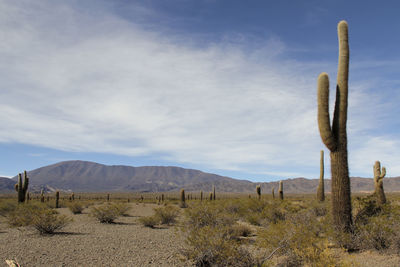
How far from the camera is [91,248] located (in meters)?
11.3

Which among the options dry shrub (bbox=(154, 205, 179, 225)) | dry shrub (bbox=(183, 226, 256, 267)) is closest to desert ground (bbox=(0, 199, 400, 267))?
dry shrub (bbox=(183, 226, 256, 267))

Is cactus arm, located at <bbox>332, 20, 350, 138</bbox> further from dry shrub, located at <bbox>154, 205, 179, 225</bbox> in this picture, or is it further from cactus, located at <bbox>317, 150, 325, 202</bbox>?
cactus, located at <bbox>317, 150, 325, 202</bbox>

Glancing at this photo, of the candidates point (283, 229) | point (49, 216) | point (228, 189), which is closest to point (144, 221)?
point (49, 216)

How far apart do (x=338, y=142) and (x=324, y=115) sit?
1050mm

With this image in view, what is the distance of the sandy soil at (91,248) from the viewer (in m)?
9.55

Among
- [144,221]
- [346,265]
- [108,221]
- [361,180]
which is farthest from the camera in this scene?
[361,180]

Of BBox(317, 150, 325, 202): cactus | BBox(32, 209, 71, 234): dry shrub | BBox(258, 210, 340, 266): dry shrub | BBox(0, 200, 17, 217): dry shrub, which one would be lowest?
BBox(0, 200, 17, 217): dry shrub

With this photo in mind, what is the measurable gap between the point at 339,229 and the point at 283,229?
8.22 feet

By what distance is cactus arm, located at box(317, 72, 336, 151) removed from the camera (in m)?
10.6

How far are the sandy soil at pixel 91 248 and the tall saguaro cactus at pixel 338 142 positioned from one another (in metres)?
5.36

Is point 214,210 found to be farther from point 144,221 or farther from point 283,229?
point 144,221

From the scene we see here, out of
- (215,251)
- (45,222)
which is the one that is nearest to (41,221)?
(45,222)

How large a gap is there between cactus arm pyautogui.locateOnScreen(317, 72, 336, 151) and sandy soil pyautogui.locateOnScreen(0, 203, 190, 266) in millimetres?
5904

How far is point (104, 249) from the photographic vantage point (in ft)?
36.7
